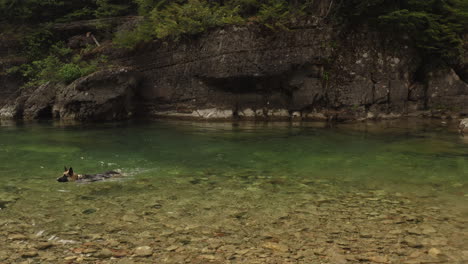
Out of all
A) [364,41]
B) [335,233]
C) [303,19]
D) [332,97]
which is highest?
[303,19]

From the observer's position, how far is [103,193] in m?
6.32

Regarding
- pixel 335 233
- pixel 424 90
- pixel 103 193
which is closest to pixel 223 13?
pixel 424 90

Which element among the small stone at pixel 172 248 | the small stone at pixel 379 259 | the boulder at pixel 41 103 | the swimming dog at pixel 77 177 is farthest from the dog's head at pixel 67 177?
the boulder at pixel 41 103

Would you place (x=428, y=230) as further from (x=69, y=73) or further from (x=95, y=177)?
(x=69, y=73)

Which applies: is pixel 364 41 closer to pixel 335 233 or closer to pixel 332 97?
pixel 332 97

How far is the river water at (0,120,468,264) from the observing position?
13.4 feet

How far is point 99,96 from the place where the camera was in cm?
1923

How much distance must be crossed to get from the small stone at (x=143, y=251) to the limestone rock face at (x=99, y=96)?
1631cm

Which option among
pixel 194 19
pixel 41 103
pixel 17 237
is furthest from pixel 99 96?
pixel 17 237

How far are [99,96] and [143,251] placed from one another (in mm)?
16649

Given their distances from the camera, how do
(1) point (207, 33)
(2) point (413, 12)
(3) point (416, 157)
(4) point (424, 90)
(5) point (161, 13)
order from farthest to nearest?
(5) point (161, 13) < (1) point (207, 33) < (4) point (424, 90) < (2) point (413, 12) < (3) point (416, 157)

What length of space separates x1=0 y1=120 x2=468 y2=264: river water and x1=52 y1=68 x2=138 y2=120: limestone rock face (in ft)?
25.7

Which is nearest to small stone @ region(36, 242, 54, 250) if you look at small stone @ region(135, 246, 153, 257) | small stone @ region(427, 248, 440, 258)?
small stone @ region(135, 246, 153, 257)

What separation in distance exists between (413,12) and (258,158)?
1153 centimetres
